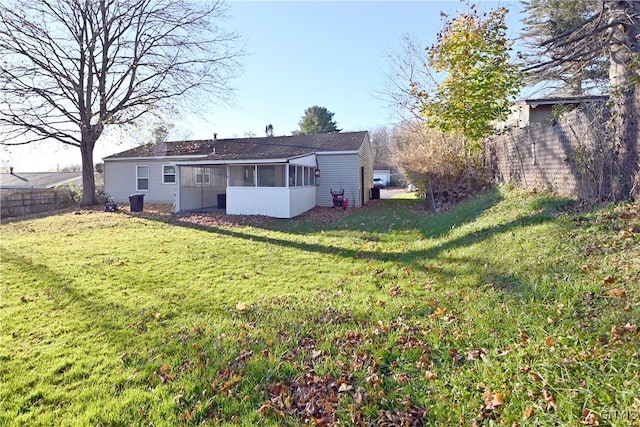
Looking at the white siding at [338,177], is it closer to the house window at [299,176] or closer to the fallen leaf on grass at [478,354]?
the house window at [299,176]

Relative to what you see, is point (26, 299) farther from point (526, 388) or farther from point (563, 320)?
point (563, 320)

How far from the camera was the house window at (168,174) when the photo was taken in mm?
19594

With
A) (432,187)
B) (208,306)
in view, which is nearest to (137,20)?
(432,187)

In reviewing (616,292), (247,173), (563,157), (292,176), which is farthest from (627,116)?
(247,173)

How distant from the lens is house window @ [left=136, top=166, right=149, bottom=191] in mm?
20039

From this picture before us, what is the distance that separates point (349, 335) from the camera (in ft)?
12.1

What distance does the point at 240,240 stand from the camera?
923 cm

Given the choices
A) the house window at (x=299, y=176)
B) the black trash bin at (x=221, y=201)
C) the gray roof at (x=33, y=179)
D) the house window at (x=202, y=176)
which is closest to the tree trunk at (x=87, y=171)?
the house window at (x=202, y=176)

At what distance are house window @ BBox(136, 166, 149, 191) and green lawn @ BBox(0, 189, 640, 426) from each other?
1412 cm

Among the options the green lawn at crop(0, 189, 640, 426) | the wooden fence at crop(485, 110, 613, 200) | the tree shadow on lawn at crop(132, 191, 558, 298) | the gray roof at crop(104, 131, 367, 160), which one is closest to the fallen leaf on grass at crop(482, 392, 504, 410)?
the green lawn at crop(0, 189, 640, 426)

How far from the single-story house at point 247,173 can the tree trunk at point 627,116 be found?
9.73 m

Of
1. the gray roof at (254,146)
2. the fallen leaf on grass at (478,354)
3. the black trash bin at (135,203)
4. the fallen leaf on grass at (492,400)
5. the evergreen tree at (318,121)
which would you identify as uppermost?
the evergreen tree at (318,121)

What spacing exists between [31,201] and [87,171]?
2.80 metres

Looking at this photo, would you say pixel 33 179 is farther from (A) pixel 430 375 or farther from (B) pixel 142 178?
(A) pixel 430 375
